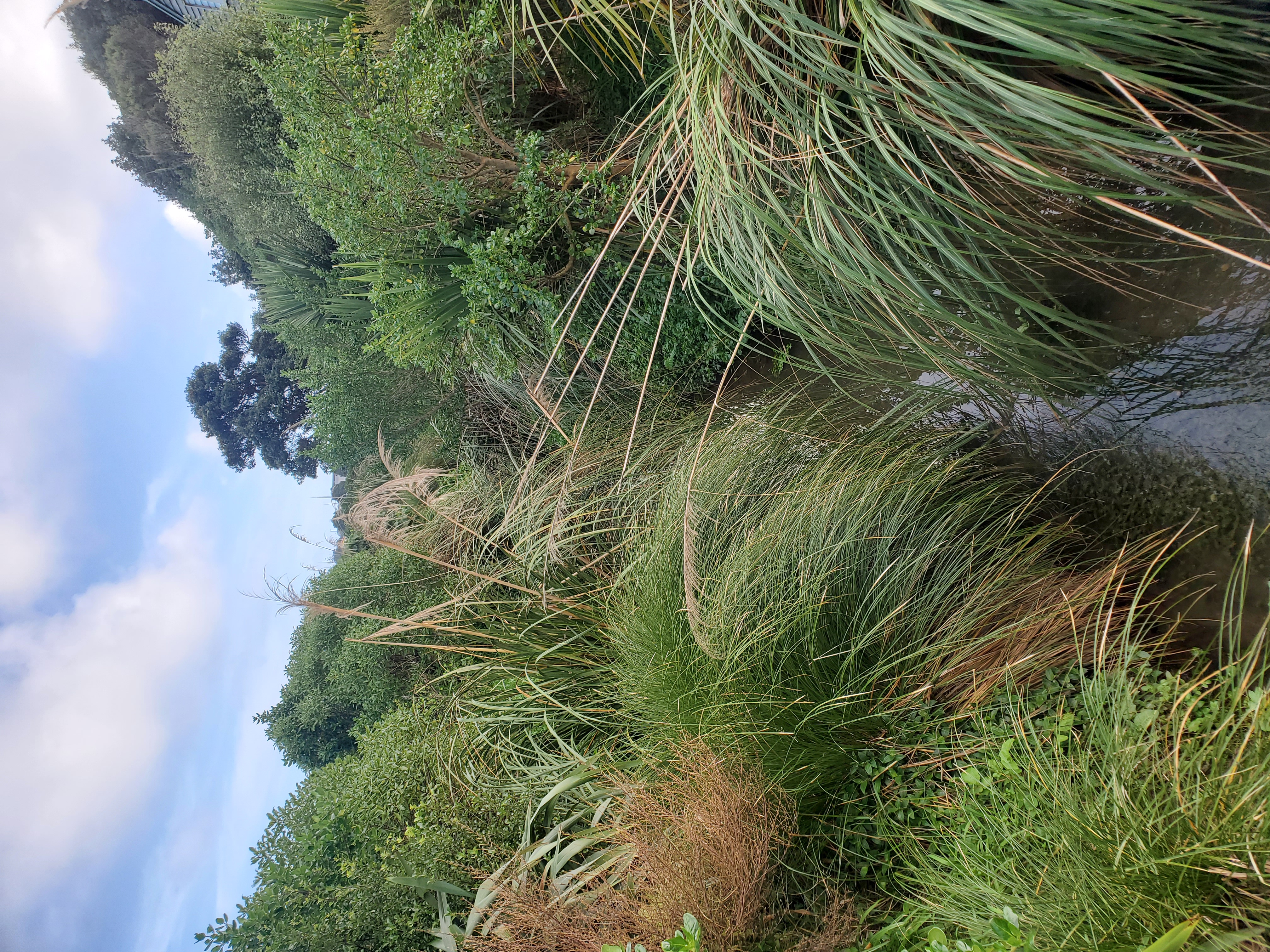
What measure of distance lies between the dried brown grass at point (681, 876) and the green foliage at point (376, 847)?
472mm

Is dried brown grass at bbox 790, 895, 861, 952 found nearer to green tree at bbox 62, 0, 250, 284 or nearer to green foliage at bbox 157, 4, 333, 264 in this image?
green foliage at bbox 157, 4, 333, 264

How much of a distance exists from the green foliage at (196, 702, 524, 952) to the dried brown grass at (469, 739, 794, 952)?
47 cm

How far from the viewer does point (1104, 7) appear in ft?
4.50

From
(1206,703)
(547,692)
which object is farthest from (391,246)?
(1206,703)

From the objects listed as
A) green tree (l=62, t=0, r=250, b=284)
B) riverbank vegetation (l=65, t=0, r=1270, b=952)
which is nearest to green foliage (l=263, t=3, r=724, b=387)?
riverbank vegetation (l=65, t=0, r=1270, b=952)

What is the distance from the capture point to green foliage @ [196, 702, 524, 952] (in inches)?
105

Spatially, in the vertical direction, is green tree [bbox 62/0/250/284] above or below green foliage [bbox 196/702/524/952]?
above

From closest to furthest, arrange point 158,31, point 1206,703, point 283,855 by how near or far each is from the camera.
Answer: point 1206,703 → point 283,855 → point 158,31

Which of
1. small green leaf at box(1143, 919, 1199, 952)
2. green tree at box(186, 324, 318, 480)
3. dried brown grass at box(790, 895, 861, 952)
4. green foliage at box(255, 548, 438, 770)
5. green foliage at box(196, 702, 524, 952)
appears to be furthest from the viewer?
green tree at box(186, 324, 318, 480)

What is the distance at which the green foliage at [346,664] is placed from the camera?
4410 millimetres

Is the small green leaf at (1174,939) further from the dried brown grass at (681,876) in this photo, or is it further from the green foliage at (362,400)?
the green foliage at (362,400)

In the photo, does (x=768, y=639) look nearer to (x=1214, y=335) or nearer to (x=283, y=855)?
(x=1214, y=335)

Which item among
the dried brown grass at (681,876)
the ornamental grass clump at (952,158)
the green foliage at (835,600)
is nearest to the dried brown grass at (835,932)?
the dried brown grass at (681,876)

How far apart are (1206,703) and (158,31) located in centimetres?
1339
